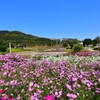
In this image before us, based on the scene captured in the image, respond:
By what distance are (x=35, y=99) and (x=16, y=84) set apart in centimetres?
159

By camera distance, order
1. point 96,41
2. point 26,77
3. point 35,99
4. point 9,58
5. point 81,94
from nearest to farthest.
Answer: point 35,99 < point 81,94 < point 26,77 < point 9,58 < point 96,41

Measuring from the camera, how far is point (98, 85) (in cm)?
521

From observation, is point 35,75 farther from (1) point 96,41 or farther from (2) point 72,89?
(1) point 96,41

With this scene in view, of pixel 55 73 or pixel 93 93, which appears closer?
pixel 93 93

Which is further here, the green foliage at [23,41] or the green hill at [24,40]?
the green hill at [24,40]

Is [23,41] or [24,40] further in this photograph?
[24,40]

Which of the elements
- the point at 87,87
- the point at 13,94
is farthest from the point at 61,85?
the point at 13,94

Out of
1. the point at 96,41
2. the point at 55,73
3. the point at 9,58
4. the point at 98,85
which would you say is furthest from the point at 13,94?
the point at 96,41

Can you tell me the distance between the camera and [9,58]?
528 inches

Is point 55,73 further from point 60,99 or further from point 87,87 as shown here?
point 60,99

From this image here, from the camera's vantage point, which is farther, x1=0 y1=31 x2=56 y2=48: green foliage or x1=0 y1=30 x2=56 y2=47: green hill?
x1=0 y1=30 x2=56 y2=47: green hill

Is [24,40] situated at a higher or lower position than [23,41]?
higher

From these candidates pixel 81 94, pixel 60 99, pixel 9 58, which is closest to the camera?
pixel 60 99

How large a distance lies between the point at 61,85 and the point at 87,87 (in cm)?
60
